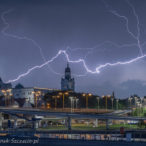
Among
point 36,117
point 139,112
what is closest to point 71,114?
point 36,117

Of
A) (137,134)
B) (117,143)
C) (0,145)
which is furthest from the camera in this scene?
(137,134)

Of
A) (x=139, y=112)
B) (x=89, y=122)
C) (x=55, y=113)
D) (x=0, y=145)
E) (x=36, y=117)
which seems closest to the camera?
(x=0, y=145)

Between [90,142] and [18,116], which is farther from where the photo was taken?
[18,116]

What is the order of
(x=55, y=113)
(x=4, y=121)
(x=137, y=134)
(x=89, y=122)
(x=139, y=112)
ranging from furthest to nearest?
1. (x=89, y=122)
2. (x=139, y=112)
3. (x=4, y=121)
4. (x=55, y=113)
5. (x=137, y=134)

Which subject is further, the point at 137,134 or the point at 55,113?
the point at 55,113

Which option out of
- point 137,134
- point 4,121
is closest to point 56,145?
point 137,134

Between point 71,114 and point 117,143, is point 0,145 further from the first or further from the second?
point 71,114

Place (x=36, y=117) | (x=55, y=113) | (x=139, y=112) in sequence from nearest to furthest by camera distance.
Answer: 1. (x=55, y=113)
2. (x=36, y=117)
3. (x=139, y=112)

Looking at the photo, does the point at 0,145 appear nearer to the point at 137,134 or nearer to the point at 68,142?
the point at 68,142
